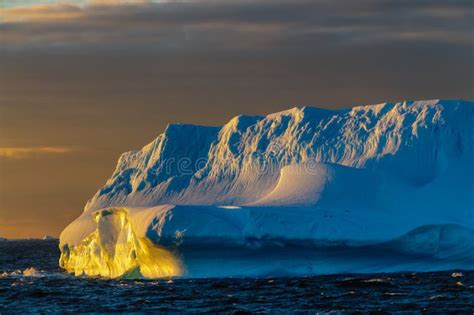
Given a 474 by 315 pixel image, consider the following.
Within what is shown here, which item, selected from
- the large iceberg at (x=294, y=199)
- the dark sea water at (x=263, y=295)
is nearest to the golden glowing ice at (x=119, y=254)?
the large iceberg at (x=294, y=199)

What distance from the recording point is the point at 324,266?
36.1 metres

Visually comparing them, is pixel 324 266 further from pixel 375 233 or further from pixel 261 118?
pixel 261 118

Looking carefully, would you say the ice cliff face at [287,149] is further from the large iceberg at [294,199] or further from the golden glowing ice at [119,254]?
the golden glowing ice at [119,254]

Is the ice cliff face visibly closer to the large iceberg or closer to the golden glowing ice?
the large iceberg

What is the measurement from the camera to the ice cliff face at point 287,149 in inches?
1572

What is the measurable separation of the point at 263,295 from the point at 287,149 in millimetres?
11279

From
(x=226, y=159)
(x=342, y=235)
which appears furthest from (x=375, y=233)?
(x=226, y=159)

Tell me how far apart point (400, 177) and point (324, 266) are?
5.25 meters

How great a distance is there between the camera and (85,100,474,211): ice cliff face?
131 feet

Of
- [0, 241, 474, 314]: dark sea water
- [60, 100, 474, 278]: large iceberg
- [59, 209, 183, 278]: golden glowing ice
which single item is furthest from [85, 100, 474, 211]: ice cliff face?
[0, 241, 474, 314]: dark sea water

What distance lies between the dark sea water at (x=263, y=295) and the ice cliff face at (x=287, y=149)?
5020mm

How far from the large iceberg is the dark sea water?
731 millimetres

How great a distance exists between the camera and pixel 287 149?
41.5m

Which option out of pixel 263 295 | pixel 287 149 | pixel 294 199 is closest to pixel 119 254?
pixel 294 199
